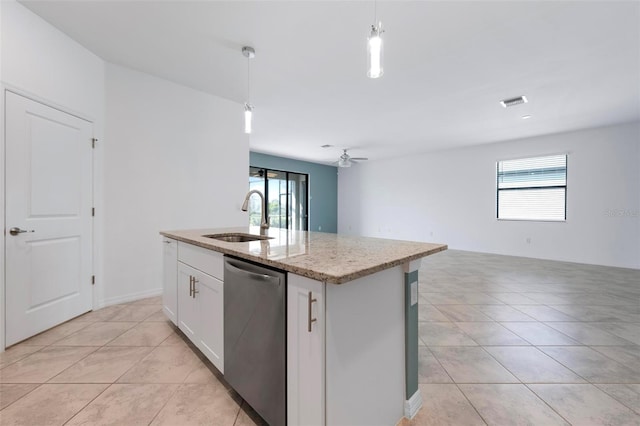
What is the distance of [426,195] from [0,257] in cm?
784

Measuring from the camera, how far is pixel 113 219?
2.95 meters

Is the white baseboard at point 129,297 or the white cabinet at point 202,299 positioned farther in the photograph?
the white baseboard at point 129,297

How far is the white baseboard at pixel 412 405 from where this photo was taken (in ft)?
4.45

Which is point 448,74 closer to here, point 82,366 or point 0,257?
point 82,366

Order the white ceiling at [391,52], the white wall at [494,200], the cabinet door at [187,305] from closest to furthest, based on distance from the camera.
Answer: the cabinet door at [187,305] → the white ceiling at [391,52] → the white wall at [494,200]

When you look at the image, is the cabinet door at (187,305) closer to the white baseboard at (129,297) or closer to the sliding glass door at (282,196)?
the white baseboard at (129,297)

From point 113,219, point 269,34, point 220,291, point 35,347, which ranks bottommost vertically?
point 35,347

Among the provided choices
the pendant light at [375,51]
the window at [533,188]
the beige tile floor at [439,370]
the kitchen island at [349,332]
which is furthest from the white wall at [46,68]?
the window at [533,188]

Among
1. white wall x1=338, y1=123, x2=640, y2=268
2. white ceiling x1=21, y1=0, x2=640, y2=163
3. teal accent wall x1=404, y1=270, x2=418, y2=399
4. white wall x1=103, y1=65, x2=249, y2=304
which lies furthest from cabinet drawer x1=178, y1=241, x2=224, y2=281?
white wall x1=338, y1=123, x2=640, y2=268

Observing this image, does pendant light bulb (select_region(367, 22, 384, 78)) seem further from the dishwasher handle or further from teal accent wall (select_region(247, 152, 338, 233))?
teal accent wall (select_region(247, 152, 338, 233))

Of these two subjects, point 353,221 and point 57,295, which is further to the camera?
point 353,221

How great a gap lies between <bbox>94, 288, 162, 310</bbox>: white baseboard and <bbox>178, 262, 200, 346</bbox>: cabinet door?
56.0 inches

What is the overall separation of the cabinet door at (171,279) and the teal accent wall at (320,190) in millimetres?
5686

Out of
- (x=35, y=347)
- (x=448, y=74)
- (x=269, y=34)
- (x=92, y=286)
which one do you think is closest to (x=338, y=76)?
(x=269, y=34)
